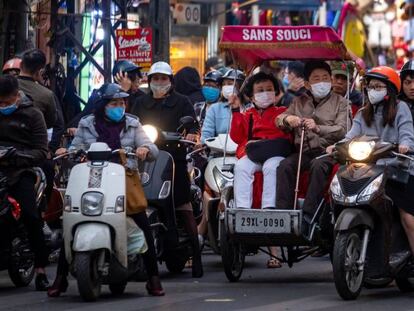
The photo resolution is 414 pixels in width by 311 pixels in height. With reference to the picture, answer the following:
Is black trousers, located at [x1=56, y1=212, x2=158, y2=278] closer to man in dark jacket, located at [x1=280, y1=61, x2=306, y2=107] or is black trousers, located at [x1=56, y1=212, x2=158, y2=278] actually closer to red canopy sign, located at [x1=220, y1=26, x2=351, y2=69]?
red canopy sign, located at [x1=220, y1=26, x2=351, y2=69]

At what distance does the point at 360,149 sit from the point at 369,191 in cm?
36

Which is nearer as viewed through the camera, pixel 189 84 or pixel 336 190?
pixel 336 190

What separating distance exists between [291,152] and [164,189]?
1.18 metres

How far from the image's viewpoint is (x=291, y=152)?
12.5 m

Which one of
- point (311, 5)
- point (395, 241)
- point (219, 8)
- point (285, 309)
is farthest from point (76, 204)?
point (219, 8)

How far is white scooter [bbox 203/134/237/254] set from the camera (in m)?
13.6

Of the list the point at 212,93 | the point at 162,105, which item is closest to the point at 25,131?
the point at 162,105

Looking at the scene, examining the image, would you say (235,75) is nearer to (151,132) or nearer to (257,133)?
(257,133)

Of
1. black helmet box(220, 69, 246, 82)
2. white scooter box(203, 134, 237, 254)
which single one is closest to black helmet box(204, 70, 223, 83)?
black helmet box(220, 69, 246, 82)

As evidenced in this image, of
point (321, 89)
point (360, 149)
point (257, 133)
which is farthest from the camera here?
point (257, 133)

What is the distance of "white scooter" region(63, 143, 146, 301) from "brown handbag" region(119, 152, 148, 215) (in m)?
0.13

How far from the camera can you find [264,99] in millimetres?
12727

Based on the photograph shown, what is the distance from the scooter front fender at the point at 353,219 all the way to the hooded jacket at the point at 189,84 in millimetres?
7460

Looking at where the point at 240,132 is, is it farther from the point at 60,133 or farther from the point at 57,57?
the point at 57,57
